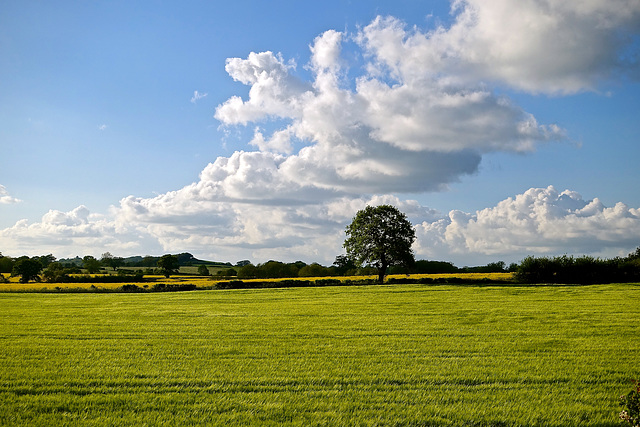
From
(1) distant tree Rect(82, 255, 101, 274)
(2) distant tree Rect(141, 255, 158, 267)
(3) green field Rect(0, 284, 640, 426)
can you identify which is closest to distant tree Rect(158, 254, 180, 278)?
(1) distant tree Rect(82, 255, 101, 274)

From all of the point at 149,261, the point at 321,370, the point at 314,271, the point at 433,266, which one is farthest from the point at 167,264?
the point at 321,370

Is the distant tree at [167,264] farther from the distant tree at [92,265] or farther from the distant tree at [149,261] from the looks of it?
the distant tree at [149,261]

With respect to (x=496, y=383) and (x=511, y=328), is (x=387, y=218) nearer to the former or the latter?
(x=511, y=328)

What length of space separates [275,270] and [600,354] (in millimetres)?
80475

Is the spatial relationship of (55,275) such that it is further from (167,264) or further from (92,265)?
(92,265)

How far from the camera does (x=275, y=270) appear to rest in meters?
92.2

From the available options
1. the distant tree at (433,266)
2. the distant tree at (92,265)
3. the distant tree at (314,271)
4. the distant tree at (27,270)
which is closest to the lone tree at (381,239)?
the distant tree at (314,271)

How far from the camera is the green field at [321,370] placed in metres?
8.53

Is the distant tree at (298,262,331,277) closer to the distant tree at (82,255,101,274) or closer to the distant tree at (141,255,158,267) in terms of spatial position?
the distant tree at (82,255,101,274)

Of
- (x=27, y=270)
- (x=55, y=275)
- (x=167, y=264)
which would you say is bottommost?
(x=55, y=275)

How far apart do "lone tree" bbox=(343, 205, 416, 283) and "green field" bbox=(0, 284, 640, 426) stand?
33.2m

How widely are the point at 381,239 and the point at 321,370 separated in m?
46.4

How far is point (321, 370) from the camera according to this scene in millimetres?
11797

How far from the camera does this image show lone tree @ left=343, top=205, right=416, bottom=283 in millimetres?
56812
